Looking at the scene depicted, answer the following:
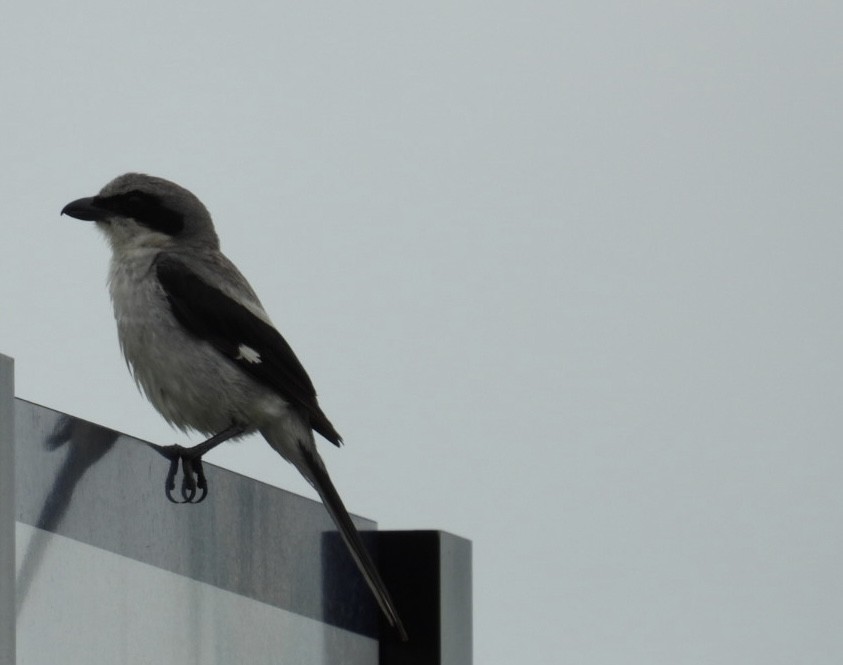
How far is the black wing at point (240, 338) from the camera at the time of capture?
4680 mm

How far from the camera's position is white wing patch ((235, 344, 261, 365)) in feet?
15.4

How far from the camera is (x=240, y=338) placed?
4.72 metres

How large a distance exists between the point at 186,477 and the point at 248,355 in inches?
59.8

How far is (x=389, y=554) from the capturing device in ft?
→ 13.2

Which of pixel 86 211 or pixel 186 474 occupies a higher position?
pixel 86 211

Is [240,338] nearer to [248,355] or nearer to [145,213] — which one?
[248,355]

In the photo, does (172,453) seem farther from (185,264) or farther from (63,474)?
(185,264)

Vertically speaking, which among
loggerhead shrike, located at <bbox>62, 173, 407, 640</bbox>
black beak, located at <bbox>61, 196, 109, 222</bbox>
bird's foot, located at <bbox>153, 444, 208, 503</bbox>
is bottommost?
bird's foot, located at <bbox>153, 444, 208, 503</bbox>

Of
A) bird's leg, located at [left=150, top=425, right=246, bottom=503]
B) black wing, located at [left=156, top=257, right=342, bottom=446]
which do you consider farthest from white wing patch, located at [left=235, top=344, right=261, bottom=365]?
bird's leg, located at [left=150, top=425, right=246, bottom=503]

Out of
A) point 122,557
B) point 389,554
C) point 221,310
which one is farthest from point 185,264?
point 122,557

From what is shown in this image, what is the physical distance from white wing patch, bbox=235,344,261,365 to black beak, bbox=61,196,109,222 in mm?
724

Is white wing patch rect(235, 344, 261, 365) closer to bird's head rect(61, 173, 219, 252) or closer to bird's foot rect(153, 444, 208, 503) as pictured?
bird's head rect(61, 173, 219, 252)

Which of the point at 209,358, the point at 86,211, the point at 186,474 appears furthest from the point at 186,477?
the point at 86,211

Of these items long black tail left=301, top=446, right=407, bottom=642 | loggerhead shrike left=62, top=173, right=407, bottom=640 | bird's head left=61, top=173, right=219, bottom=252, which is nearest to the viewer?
long black tail left=301, top=446, right=407, bottom=642
